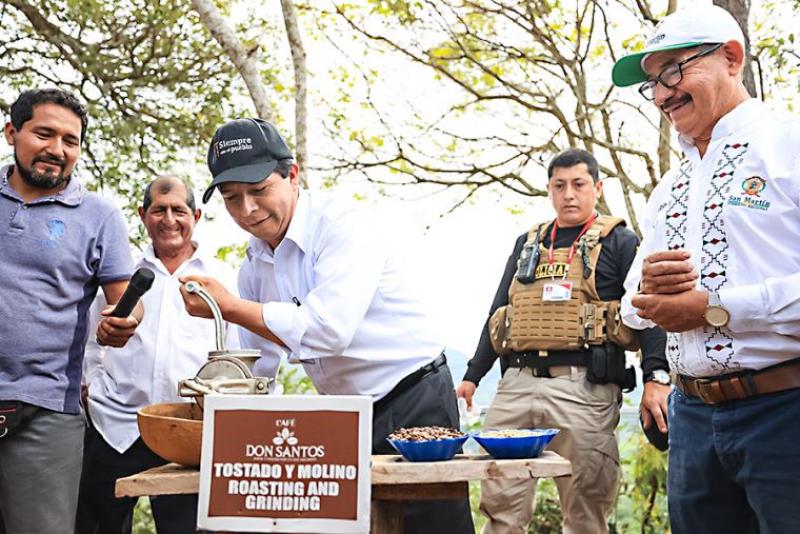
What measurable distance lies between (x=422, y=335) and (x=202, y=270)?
4.25 ft

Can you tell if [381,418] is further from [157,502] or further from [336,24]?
[336,24]

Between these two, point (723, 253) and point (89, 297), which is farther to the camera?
point (89, 297)

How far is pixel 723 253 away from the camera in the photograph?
7.03 feet

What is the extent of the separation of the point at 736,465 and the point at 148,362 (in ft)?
7.15

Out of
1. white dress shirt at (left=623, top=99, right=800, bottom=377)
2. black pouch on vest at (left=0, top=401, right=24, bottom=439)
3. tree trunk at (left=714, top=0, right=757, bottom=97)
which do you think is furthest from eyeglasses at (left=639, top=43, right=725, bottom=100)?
black pouch on vest at (left=0, top=401, right=24, bottom=439)

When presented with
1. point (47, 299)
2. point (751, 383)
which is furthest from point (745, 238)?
point (47, 299)

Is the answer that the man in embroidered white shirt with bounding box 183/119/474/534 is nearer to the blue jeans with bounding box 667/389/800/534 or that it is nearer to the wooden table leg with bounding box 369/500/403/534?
the wooden table leg with bounding box 369/500/403/534

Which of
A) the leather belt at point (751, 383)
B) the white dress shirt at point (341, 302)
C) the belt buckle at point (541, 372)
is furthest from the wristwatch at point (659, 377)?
the leather belt at point (751, 383)

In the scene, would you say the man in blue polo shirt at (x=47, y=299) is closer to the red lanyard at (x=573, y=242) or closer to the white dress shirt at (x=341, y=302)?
the white dress shirt at (x=341, y=302)

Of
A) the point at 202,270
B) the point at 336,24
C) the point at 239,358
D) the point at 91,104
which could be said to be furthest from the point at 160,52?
the point at 239,358

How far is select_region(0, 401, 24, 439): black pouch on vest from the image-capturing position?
2729 mm

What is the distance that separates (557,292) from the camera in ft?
12.7

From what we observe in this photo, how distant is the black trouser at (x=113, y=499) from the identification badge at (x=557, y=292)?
166 centimetres

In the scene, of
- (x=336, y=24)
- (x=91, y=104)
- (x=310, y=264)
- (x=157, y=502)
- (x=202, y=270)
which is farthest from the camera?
(x=336, y=24)
